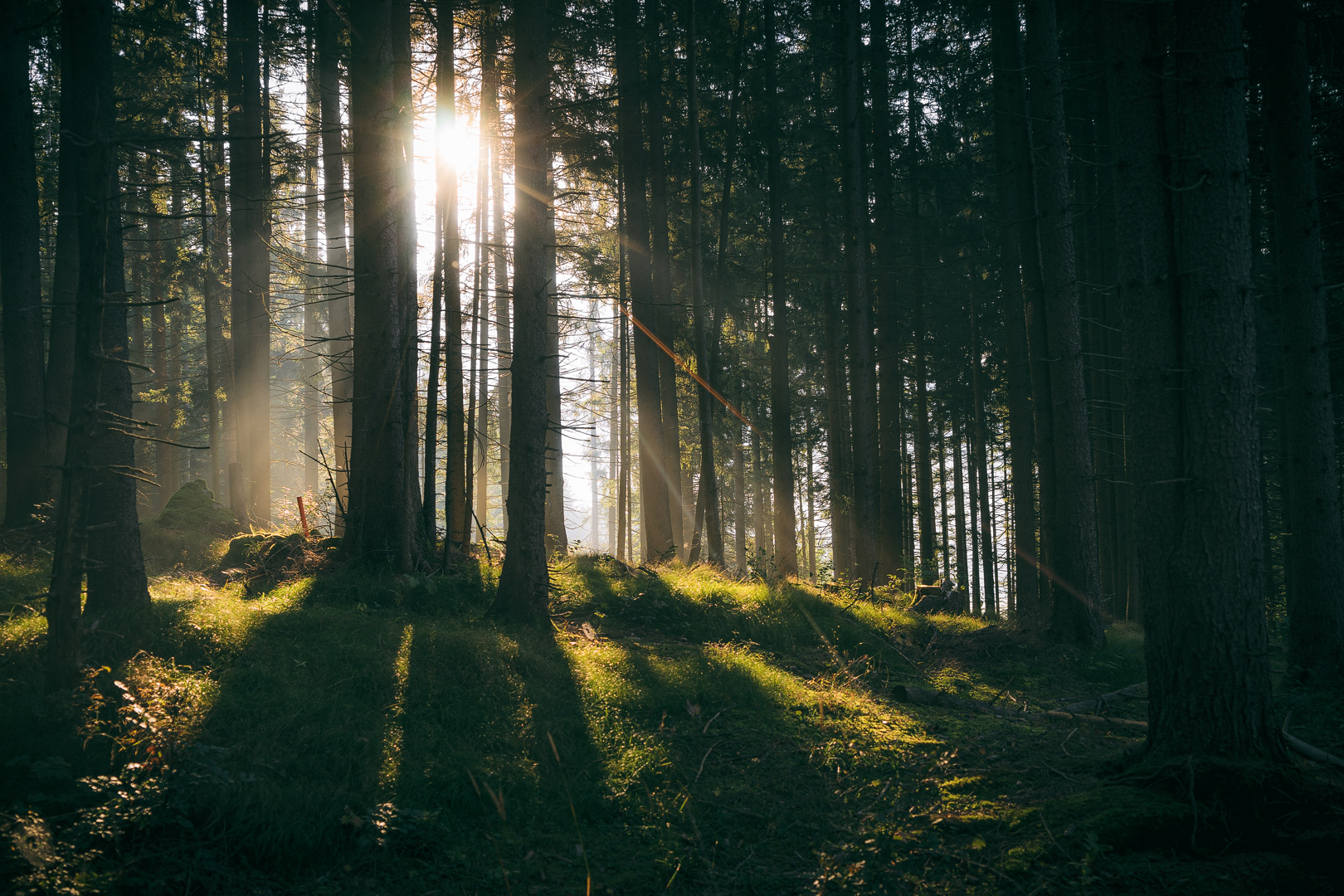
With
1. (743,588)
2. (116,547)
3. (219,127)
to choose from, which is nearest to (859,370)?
(743,588)

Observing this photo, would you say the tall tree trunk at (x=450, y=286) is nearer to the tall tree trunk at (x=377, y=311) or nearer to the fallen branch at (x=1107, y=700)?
the tall tree trunk at (x=377, y=311)

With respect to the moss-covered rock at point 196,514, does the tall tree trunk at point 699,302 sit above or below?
above

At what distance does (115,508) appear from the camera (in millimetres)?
6578

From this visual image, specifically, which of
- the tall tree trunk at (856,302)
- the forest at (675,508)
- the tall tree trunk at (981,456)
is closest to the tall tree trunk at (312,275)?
the forest at (675,508)

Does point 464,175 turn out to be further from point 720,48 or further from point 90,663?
point 90,663

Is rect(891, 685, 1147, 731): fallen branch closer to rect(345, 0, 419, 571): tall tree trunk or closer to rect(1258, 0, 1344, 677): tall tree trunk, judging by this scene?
rect(1258, 0, 1344, 677): tall tree trunk

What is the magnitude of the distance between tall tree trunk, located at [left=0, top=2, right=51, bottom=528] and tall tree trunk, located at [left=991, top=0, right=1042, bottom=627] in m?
16.1

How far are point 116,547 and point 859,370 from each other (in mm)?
12116

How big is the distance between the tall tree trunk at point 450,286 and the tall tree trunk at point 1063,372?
8749 mm

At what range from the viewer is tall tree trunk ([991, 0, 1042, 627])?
11.4 m

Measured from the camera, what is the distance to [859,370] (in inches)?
548

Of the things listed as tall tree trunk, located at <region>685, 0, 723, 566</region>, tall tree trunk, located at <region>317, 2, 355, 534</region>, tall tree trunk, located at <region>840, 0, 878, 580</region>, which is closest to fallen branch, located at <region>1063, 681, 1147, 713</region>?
tall tree trunk, located at <region>840, 0, 878, 580</region>

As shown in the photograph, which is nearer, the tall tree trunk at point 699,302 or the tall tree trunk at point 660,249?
the tall tree trunk at point 699,302

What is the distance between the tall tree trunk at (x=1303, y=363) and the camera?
774 centimetres
